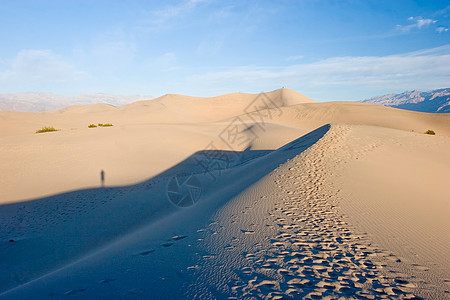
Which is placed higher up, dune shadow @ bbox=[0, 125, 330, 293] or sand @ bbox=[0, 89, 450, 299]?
sand @ bbox=[0, 89, 450, 299]

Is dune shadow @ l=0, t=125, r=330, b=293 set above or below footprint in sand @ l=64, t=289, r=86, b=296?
below

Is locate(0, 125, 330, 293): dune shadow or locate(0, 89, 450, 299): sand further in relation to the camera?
locate(0, 125, 330, 293): dune shadow

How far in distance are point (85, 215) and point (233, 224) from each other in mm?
5525

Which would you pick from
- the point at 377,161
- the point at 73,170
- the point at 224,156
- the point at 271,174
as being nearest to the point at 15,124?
the point at 73,170

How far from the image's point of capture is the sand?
9.75 feet

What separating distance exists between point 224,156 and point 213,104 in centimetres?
5086

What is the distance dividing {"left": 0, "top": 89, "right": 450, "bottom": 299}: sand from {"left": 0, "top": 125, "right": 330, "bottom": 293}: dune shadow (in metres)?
0.05

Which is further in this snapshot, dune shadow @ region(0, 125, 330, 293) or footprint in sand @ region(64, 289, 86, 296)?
dune shadow @ region(0, 125, 330, 293)

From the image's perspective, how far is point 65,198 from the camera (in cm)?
929

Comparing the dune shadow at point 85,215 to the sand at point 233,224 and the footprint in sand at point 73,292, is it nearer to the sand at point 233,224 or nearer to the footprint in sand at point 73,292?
the sand at point 233,224

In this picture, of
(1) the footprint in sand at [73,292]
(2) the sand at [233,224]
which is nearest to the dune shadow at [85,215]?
(2) the sand at [233,224]

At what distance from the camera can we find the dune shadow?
5.57 metres

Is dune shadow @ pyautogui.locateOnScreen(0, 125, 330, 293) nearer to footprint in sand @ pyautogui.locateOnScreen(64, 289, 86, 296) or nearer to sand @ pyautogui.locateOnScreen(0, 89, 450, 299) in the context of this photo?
sand @ pyautogui.locateOnScreen(0, 89, 450, 299)

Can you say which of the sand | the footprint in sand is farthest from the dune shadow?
the footprint in sand
